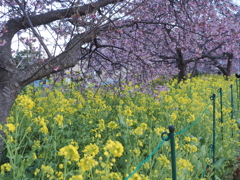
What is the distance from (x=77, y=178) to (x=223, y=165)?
2.86 meters

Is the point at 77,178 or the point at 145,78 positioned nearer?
the point at 77,178

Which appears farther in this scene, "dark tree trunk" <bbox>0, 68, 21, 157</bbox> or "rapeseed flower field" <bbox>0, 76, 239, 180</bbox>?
"dark tree trunk" <bbox>0, 68, 21, 157</bbox>

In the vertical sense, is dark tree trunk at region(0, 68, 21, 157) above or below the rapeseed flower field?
above

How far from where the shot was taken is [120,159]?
11.5 feet

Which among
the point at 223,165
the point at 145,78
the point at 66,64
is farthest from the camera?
the point at 145,78

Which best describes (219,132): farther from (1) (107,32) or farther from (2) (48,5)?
(2) (48,5)

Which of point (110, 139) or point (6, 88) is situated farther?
point (6, 88)

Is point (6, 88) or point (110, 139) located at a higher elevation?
point (6, 88)

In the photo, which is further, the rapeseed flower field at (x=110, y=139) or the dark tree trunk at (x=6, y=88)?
the dark tree trunk at (x=6, y=88)

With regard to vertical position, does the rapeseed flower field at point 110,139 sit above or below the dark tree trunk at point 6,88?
below

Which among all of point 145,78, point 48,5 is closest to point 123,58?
point 145,78

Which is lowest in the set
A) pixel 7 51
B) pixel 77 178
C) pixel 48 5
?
pixel 77 178

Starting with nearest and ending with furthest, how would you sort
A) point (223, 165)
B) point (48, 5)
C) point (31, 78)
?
1. point (31, 78)
2. point (223, 165)
3. point (48, 5)

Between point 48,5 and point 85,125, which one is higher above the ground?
point 48,5
